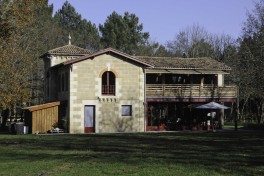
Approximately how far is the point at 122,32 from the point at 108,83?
33230 mm

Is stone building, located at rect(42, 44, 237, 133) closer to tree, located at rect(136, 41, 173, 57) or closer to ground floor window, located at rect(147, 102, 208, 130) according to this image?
ground floor window, located at rect(147, 102, 208, 130)

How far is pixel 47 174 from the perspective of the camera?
555 inches

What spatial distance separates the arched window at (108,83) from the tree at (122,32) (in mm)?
31749

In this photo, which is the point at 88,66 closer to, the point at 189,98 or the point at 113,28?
the point at 189,98

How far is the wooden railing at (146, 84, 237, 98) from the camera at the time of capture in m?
41.2

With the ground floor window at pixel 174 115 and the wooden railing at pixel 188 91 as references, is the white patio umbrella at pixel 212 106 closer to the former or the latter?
the wooden railing at pixel 188 91

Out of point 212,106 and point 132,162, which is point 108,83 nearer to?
point 212,106

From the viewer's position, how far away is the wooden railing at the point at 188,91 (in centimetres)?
4119

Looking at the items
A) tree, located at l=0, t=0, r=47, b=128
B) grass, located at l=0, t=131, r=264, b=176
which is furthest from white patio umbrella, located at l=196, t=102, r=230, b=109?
grass, located at l=0, t=131, r=264, b=176

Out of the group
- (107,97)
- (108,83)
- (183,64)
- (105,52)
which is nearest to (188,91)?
(183,64)

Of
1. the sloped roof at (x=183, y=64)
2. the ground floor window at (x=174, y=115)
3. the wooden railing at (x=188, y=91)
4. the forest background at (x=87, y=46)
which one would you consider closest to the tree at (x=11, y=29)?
the forest background at (x=87, y=46)

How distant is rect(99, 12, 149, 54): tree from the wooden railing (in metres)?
30.6

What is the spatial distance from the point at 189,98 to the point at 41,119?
1321 centimetres

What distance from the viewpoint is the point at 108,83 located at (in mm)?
39281
